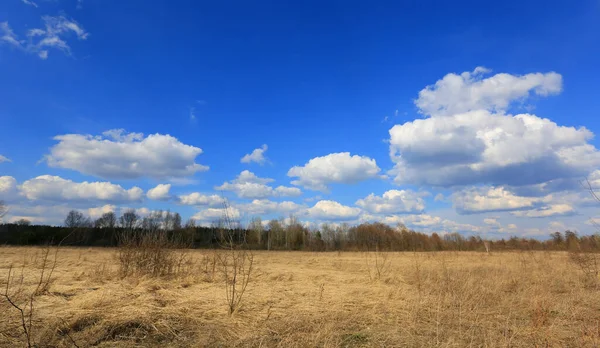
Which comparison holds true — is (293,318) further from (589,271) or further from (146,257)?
(589,271)

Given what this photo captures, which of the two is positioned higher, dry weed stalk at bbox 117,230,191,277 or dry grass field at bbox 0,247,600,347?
dry weed stalk at bbox 117,230,191,277

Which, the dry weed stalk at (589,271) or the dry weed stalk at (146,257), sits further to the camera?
the dry weed stalk at (589,271)

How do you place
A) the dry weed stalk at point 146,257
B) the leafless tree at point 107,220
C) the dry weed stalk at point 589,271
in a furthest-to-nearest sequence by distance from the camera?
the leafless tree at point 107,220, the dry weed stalk at point 589,271, the dry weed stalk at point 146,257

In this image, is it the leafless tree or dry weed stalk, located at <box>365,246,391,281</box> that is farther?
the leafless tree

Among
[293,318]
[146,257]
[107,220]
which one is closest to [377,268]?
[293,318]

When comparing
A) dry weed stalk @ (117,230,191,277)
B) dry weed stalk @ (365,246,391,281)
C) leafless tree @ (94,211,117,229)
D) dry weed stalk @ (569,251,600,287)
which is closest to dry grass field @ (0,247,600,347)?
dry weed stalk @ (117,230,191,277)

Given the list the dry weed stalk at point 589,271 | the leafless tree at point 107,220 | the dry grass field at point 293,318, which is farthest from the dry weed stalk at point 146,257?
the leafless tree at point 107,220

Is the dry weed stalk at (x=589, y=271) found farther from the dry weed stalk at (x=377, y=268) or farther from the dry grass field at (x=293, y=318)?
the dry weed stalk at (x=377, y=268)

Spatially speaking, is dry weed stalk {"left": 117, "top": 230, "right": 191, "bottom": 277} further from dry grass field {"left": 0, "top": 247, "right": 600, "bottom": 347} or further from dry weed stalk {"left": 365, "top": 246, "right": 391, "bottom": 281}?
dry weed stalk {"left": 365, "top": 246, "right": 391, "bottom": 281}

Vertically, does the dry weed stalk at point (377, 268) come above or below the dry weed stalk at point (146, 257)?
below

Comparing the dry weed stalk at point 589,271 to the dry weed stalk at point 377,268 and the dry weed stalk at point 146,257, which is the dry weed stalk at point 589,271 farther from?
the dry weed stalk at point 146,257

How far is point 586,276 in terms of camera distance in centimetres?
1468

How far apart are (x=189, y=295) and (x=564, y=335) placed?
828cm

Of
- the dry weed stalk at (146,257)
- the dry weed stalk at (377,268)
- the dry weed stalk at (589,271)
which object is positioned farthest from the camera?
the dry weed stalk at (377,268)
